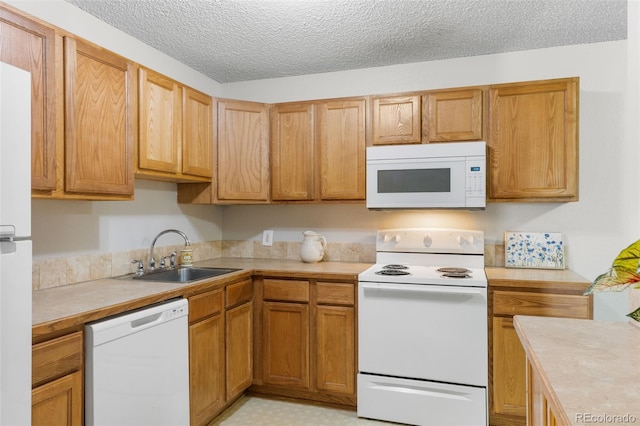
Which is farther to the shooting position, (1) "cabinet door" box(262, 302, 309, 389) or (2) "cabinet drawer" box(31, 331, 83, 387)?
(1) "cabinet door" box(262, 302, 309, 389)

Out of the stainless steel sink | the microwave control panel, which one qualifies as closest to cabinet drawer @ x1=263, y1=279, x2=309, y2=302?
the stainless steel sink

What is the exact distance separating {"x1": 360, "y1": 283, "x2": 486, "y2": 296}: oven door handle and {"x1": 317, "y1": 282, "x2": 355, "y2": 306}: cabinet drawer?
0.13 meters

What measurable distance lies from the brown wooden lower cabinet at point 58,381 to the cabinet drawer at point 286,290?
4.48 ft

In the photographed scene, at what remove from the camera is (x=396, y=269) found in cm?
282

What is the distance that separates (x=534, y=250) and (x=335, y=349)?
1.53 meters

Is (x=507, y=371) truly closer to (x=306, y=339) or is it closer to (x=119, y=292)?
(x=306, y=339)

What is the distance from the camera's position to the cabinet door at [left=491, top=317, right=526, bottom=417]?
236 cm

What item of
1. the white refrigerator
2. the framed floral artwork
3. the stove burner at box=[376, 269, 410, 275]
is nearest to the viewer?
the white refrigerator

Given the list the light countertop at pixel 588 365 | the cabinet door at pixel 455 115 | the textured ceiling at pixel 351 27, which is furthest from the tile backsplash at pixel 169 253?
the light countertop at pixel 588 365

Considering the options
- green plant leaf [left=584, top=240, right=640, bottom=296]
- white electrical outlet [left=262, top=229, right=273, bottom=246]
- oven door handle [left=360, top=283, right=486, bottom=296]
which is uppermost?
green plant leaf [left=584, top=240, right=640, bottom=296]

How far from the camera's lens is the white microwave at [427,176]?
2590mm

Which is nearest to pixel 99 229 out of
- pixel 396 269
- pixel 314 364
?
pixel 314 364

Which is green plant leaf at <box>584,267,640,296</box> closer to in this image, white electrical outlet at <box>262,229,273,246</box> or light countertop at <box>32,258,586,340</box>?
light countertop at <box>32,258,586,340</box>

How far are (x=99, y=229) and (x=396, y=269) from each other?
190 centimetres
